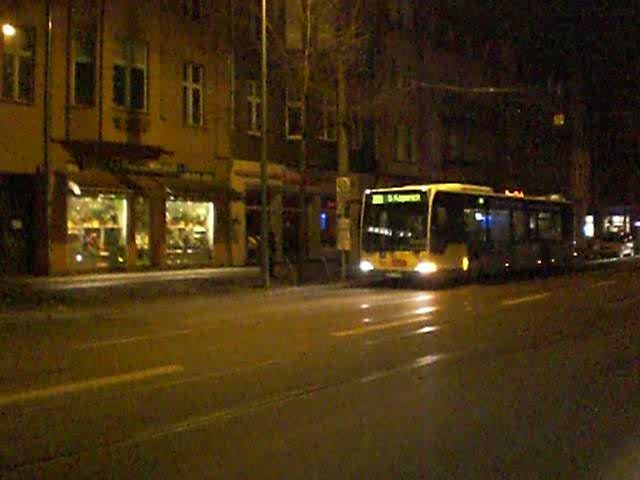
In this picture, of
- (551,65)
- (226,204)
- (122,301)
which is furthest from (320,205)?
(551,65)

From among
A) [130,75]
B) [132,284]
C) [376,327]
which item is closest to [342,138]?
[130,75]

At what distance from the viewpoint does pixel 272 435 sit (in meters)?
9.52

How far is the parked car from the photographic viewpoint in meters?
59.7

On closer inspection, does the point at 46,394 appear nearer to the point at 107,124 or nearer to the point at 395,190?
the point at 395,190

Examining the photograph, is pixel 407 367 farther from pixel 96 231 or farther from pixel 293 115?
pixel 293 115

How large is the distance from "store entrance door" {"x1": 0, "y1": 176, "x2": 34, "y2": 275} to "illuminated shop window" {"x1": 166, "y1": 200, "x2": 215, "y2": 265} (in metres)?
6.08

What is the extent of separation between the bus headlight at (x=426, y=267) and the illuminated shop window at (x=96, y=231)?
11.0 m

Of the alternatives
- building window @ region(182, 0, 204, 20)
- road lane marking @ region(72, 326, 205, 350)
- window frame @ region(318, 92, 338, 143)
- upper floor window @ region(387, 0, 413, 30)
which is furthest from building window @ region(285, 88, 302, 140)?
road lane marking @ region(72, 326, 205, 350)

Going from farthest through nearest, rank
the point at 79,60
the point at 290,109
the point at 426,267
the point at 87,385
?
the point at 290,109 < the point at 79,60 < the point at 426,267 < the point at 87,385

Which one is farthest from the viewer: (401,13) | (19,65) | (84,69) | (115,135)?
(401,13)

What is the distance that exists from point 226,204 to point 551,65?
36.7m

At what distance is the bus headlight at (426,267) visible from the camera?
3155 centimetres

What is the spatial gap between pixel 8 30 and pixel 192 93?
8.79 metres

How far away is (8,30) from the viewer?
32.4 metres
